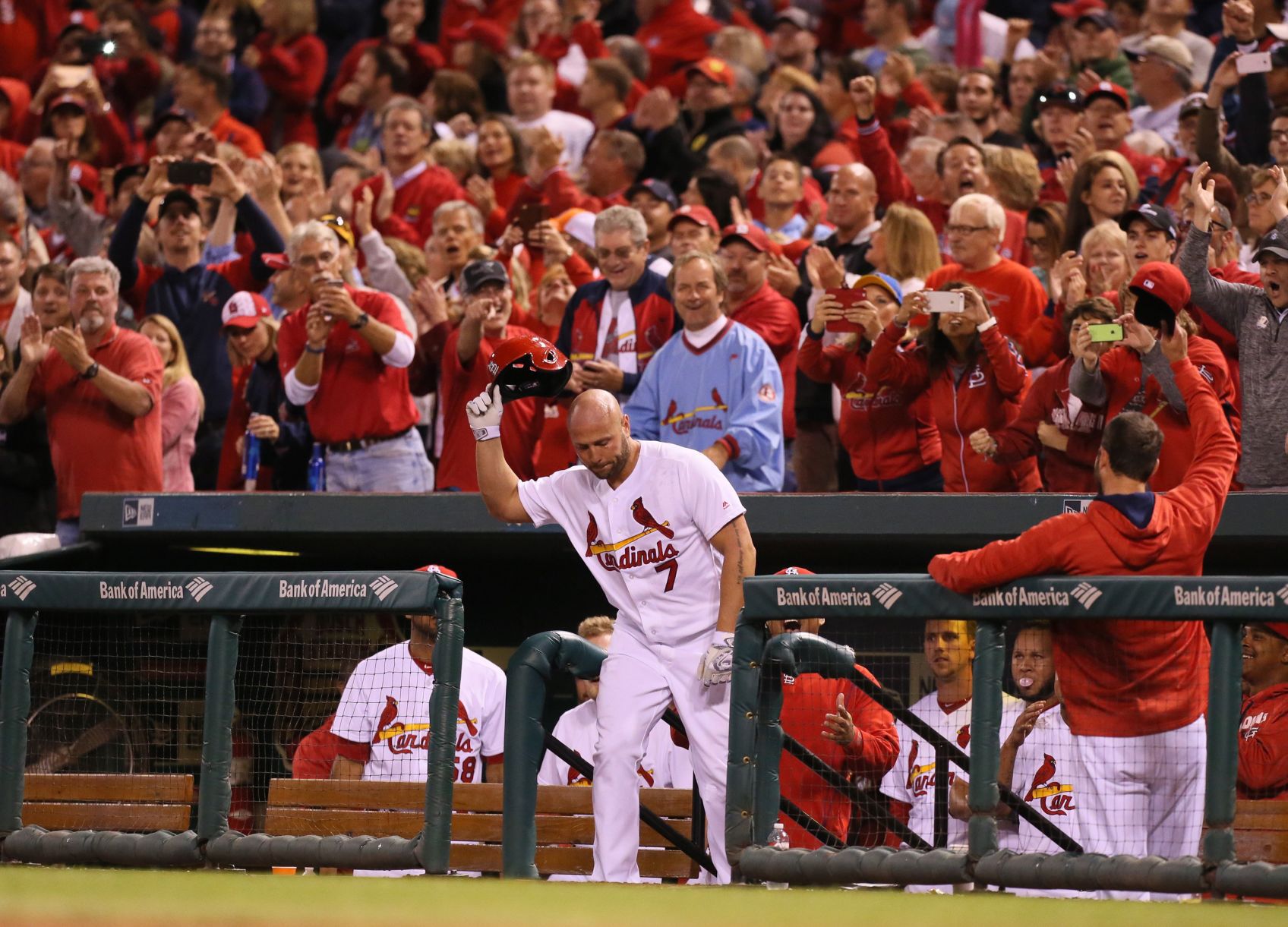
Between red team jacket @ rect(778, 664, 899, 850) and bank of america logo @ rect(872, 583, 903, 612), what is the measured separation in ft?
1.69

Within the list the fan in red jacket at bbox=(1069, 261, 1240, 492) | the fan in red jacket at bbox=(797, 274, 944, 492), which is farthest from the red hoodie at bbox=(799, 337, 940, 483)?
the fan in red jacket at bbox=(1069, 261, 1240, 492)

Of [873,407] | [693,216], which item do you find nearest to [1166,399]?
[873,407]

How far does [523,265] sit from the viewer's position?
1054 cm

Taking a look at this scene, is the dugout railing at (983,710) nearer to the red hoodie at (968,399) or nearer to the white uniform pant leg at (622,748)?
the white uniform pant leg at (622,748)

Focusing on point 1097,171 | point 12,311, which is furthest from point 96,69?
point 1097,171

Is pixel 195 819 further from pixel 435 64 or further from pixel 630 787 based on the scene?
pixel 435 64

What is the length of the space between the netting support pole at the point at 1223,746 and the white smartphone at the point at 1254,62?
16.2 feet

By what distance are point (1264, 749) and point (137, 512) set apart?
16.9 ft

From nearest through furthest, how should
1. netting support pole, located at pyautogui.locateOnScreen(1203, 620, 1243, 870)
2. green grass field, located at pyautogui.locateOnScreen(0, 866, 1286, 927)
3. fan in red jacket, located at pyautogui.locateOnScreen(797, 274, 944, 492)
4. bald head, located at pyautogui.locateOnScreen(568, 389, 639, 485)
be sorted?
green grass field, located at pyautogui.locateOnScreen(0, 866, 1286, 927)
netting support pole, located at pyautogui.locateOnScreen(1203, 620, 1243, 870)
bald head, located at pyautogui.locateOnScreen(568, 389, 639, 485)
fan in red jacket, located at pyautogui.locateOnScreen(797, 274, 944, 492)

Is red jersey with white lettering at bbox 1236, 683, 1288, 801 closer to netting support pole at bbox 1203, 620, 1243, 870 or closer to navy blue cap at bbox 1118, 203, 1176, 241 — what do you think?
netting support pole at bbox 1203, 620, 1243, 870

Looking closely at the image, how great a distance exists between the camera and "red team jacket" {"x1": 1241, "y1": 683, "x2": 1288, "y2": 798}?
5.27 meters

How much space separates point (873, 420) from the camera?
27.2 ft

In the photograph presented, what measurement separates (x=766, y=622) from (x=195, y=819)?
2006 millimetres

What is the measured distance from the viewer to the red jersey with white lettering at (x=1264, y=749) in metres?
5.27
